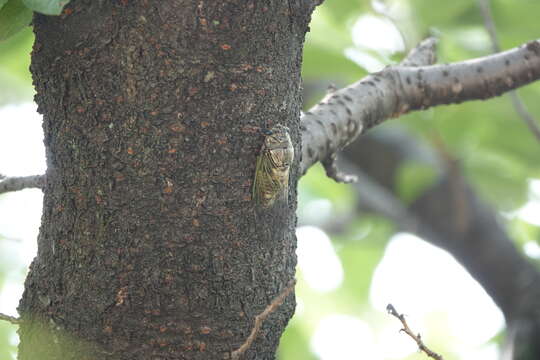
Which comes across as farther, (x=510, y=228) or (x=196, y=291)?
(x=510, y=228)

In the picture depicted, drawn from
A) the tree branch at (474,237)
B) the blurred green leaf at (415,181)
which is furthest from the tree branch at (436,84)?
the blurred green leaf at (415,181)

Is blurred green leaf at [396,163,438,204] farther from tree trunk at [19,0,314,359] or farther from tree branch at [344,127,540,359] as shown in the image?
tree trunk at [19,0,314,359]

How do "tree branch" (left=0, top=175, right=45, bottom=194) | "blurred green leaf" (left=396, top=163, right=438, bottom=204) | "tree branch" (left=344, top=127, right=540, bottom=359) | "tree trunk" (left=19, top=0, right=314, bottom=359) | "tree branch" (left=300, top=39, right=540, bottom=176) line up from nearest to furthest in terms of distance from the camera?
"tree trunk" (left=19, top=0, right=314, bottom=359) → "tree branch" (left=0, top=175, right=45, bottom=194) → "tree branch" (left=300, top=39, right=540, bottom=176) → "tree branch" (left=344, top=127, right=540, bottom=359) → "blurred green leaf" (left=396, top=163, right=438, bottom=204)

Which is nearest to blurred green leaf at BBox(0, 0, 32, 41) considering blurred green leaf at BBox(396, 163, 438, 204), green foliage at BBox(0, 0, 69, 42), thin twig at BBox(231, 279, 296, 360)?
green foliage at BBox(0, 0, 69, 42)

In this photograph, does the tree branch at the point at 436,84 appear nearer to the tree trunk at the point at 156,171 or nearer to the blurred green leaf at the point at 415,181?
the tree trunk at the point at 156,171

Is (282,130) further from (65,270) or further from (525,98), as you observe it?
(525,98)

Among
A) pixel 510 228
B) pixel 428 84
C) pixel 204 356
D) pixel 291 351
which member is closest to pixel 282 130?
pixel 204 356
